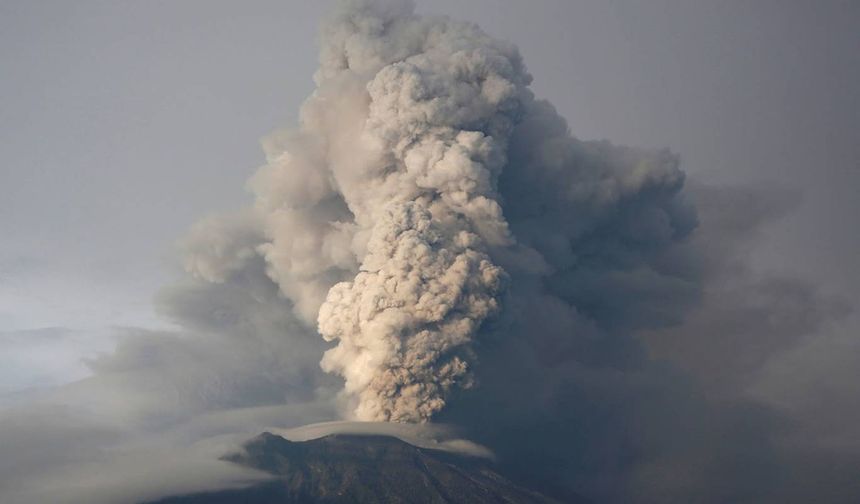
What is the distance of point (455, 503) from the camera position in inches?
1932

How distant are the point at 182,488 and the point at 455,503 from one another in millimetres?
25304

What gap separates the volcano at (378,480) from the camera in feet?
165

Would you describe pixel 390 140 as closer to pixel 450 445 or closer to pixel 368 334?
pixel 368 334

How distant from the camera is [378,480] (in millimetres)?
52438

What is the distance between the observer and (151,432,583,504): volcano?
165 feet

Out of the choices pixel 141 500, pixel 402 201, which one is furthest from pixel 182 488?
→ pixel 402 201

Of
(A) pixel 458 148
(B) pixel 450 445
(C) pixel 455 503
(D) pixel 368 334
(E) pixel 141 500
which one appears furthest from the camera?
(E) pixel 141 500

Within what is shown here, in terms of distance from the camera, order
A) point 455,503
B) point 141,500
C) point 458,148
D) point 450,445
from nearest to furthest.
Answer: point 458,148 → point 450,445 → point 455,503 → point 141,500

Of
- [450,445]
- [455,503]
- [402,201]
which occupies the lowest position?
[455,503]

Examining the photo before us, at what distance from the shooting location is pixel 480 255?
35281 millimetres

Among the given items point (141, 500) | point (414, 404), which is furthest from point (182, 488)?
point (414, 404)

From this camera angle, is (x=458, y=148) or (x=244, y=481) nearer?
(x=458, y=148)

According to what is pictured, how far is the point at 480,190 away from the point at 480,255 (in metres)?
4.00

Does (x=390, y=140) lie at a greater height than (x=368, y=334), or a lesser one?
greater
